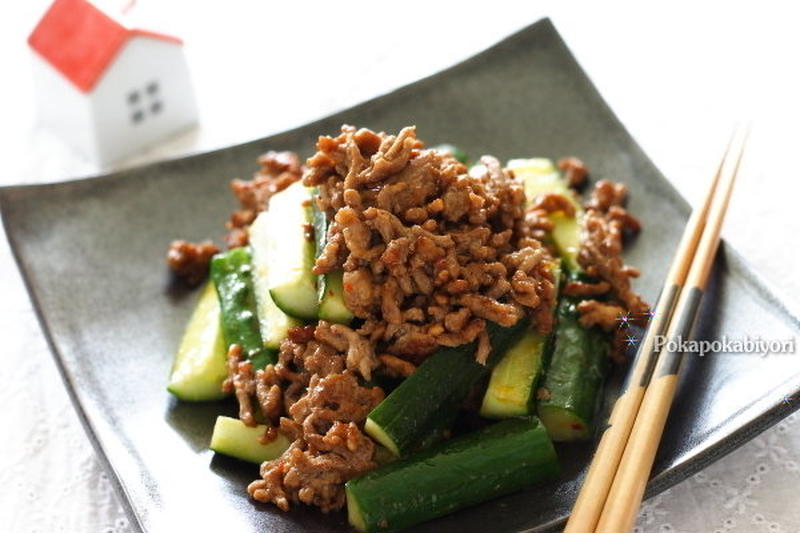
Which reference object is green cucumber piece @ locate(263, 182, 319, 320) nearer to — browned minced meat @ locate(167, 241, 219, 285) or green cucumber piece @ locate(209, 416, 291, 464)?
green cucumber piece @ locate(209, 416, 291, 464)

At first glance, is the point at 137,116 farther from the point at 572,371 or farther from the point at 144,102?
the point at 572,371

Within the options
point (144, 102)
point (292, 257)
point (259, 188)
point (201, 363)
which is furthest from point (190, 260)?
point (144, 102)

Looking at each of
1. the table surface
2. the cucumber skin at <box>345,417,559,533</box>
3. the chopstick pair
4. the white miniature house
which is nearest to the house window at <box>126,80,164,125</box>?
the white miniature house

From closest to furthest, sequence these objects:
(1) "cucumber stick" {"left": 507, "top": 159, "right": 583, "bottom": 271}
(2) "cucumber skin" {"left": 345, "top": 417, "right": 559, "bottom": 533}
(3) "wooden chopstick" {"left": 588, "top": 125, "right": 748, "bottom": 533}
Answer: (3) "wooden chopstick" {"left": 588, "top": 125, "right": 748, "bottom": 533} → (2) "cucumber skin" {"left": 345, "top": 417, "right": 559, "bottom": 533} → (1) "cucumber stick" {"left": 507, "top": 159, "right": 583, "bottom": 271}

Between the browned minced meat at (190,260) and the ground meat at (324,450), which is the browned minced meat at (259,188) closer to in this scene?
the browned minced meat at (190,260)

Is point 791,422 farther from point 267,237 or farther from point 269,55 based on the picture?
point 269,55

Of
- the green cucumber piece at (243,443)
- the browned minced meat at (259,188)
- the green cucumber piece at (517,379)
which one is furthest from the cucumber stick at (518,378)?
the browned minced meat at (259,188)
